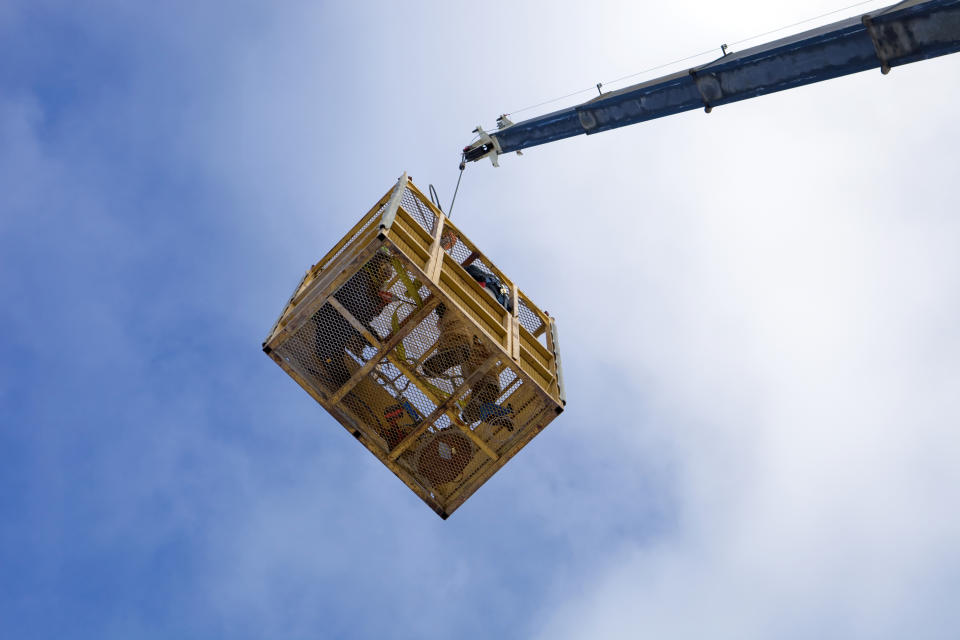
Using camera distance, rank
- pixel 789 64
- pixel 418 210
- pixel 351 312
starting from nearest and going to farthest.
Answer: pixel 351 312 < pixel 789 64 < pixel 418 210

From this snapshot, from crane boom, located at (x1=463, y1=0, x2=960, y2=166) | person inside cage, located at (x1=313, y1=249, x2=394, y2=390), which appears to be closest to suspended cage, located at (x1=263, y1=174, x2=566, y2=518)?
person inside cage, located at (x1=313, y1=249, x2=394, y2=390)

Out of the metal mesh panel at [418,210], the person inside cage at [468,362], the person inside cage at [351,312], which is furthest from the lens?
the metal mesh panel at [418,210]

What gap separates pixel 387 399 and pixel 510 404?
164 cm

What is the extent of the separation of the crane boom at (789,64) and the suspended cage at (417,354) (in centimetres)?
382

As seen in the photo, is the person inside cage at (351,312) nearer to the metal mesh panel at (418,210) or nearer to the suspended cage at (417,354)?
the suspended cage at (417,354)

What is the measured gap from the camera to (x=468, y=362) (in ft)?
38.7

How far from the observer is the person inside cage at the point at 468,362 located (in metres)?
11.5

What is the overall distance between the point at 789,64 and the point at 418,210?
17.4 ft

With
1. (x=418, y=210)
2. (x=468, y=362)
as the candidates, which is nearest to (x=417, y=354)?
(x=468, y=362)

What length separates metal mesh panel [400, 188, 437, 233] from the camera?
40.2ft

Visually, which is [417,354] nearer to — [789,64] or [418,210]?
[418,210]

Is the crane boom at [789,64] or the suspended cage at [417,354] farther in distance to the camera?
the suspended cage at [417,354]

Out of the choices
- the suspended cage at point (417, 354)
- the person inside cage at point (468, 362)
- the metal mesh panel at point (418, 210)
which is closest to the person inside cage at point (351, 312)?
the suspended cage at point (417, 354)

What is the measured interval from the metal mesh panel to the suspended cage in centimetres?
2
